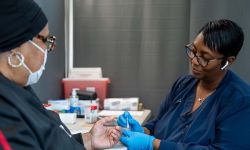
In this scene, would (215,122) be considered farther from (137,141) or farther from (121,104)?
(121,104)

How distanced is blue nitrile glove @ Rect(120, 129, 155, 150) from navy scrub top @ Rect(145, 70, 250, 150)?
0.24 feet

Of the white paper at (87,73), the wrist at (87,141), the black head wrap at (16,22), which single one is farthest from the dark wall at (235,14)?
the black head wrap at (16,22)

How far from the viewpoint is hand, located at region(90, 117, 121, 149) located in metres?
1.52

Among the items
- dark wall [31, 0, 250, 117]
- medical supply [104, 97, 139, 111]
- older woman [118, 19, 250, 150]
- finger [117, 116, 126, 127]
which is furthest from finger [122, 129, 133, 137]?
dark wall [31, 0, 250, 117]

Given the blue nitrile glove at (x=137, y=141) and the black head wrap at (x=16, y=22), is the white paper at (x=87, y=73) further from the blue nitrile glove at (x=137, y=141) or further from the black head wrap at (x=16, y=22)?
the black head wrap at (x=16, y=22)

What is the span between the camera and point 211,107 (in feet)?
4.91

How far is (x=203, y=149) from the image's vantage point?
141 centimetres

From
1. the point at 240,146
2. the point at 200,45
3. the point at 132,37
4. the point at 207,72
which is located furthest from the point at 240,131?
the point at 132,37

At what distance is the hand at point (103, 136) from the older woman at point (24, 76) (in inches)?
15.2

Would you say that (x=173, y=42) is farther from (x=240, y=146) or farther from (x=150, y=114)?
(x=240, y=146)

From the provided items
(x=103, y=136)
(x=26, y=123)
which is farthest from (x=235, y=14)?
(x=26, y=123)

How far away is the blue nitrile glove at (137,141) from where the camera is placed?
1.53 meters

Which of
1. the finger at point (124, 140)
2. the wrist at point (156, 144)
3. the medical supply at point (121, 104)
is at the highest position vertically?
the wrist at point (156, 144)

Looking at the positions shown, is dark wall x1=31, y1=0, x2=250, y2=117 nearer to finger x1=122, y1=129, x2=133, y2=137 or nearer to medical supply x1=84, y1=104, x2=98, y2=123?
medical supply x1=84, y1=104, x2=98, y2=123
